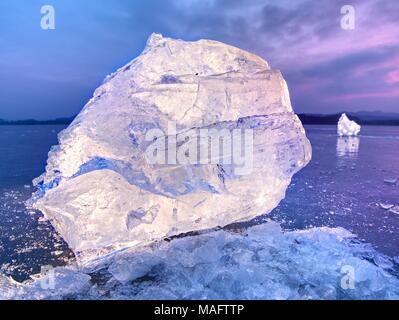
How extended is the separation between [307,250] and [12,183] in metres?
5.92

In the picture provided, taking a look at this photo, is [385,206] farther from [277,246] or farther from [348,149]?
[348,149]

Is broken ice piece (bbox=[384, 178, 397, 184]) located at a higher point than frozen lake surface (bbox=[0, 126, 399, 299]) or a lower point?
higher

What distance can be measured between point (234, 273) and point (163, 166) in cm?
130

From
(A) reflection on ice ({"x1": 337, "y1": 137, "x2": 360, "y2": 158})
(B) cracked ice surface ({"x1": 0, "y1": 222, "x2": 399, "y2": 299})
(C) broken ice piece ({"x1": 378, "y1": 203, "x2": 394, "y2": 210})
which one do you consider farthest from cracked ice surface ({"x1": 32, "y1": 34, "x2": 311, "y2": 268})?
(A) reflection on ice ({"x1": 337, "y1": 137, "x2": 360, "y2": 158})

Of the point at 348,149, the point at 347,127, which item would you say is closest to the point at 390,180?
the point at 348,149

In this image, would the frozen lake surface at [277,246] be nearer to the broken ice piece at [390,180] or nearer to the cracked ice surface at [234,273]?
the cracked ice surface at [234,273]

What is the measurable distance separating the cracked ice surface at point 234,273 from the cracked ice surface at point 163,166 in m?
0.21

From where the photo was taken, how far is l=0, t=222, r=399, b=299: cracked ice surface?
2656 millimetres

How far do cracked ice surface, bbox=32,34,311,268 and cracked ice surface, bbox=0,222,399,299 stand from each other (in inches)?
8.4

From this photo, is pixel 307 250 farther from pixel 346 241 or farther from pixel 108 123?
pixel 108 123

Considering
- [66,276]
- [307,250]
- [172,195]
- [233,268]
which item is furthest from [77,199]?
[307,250]

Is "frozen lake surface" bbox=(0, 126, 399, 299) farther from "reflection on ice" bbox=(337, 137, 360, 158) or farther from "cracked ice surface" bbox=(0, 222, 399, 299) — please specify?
"reflection on ice" bbox=(337, 137, 360, 158)

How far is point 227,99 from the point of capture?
12.0 ft

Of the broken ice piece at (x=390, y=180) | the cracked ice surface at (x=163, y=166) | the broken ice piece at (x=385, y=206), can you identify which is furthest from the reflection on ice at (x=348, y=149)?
the cracked ice surface at (x=163, y=166)
